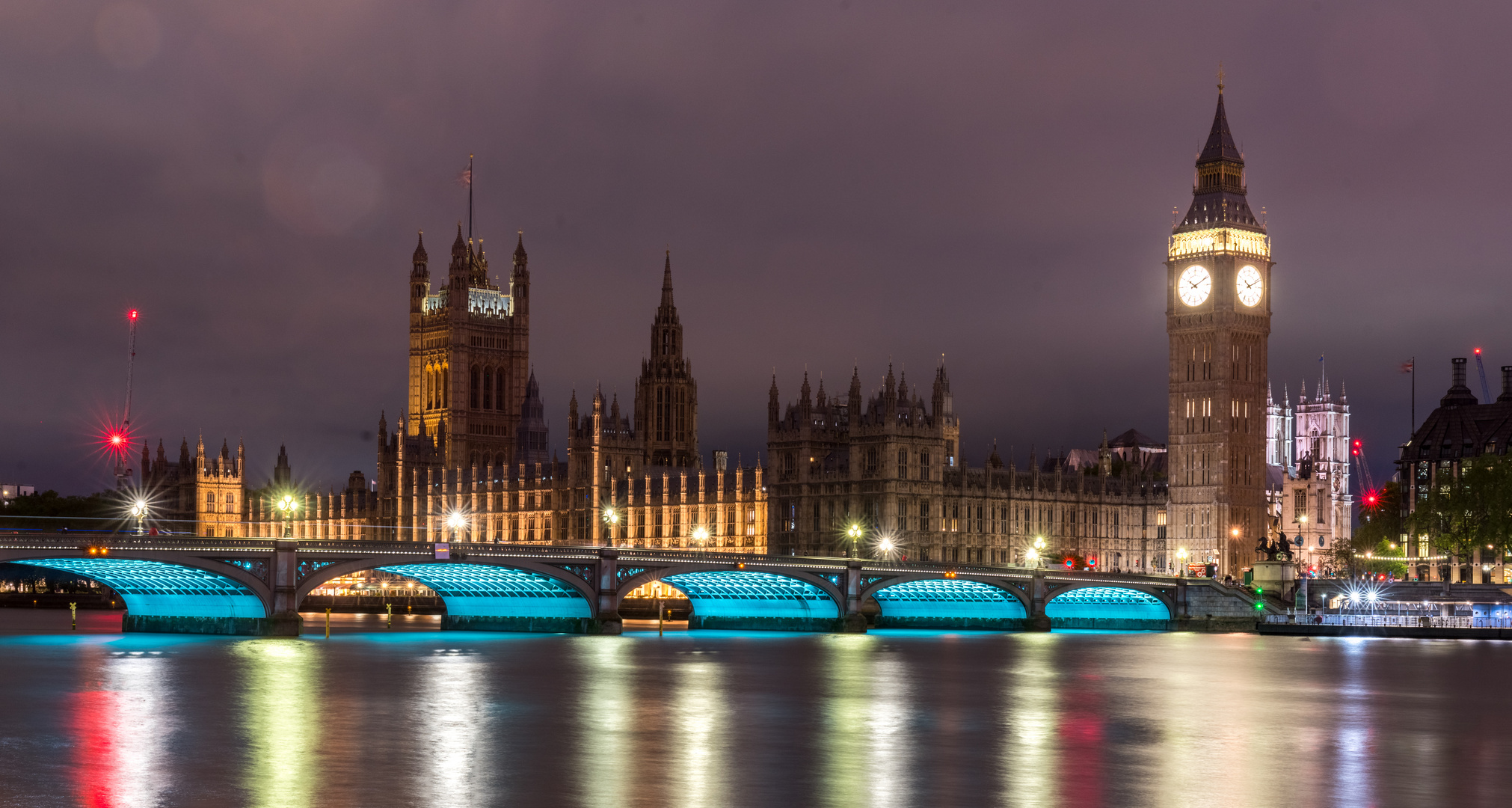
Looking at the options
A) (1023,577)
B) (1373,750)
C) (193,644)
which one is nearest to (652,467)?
(1023,577)

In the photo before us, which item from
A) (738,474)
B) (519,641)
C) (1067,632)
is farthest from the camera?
(738,474)

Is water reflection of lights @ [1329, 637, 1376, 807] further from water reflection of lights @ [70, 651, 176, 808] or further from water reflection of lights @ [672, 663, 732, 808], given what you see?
water reflection of lights @ [70, 651, 176, 808]

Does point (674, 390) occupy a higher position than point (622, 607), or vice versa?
point (674, 390)

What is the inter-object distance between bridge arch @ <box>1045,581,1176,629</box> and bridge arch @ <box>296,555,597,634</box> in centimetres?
3267

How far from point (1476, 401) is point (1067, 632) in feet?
294

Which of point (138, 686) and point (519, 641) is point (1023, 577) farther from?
point (138, 686)

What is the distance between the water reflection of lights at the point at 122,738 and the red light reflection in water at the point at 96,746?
0.04ft

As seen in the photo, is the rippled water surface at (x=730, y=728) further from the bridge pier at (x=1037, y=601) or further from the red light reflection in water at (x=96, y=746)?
the bridge pier at (x=1037, y=601)

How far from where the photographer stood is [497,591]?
11638cm

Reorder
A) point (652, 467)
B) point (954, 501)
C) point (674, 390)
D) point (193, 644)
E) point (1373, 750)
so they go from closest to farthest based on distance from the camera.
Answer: point (1373, 750), point (193, 644), point (954, 501), point (652, 467), point (674, 390)

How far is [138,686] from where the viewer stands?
60.8 meters

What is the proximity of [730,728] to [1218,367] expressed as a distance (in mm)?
109332

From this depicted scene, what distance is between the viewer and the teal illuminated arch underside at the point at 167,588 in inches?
3671

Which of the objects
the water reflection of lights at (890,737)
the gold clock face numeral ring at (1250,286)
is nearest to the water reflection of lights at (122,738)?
the water reflection of lights at (890,737)
